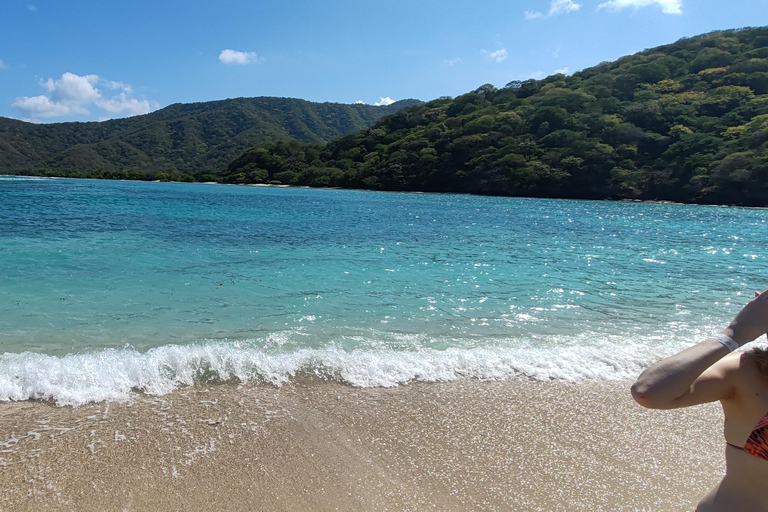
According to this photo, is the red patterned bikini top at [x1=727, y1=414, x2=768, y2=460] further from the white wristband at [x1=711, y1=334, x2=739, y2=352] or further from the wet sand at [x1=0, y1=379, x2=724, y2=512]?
the wet sand at [x1=0, y1=379, x2=724, y2=512]

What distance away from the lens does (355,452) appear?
3.50 m

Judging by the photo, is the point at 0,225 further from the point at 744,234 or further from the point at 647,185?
the point at 647,185

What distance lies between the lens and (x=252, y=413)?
4023 millimetres

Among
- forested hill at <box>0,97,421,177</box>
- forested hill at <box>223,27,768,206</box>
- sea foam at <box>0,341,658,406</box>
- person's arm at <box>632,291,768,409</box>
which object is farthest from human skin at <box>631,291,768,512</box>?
forested hill at <box>0,97,421,177</box>

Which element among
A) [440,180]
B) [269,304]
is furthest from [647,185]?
[269,304]

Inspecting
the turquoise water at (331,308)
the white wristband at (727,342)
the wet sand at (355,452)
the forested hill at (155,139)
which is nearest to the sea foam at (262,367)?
the turquoise water at (331,308)

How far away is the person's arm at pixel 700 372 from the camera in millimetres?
1503

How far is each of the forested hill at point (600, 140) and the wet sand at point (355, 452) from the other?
59.8 m

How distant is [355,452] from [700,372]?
8.38ft

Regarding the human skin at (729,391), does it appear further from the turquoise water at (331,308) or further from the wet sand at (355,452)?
the turquoise water at (331,308)

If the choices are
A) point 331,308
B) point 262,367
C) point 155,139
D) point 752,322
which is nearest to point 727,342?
point 752,322

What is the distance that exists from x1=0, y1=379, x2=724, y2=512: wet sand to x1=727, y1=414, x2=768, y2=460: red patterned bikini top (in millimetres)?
1635

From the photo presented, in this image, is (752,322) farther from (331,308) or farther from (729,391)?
(331,308)

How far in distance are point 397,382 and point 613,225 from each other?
2738 centimetres
